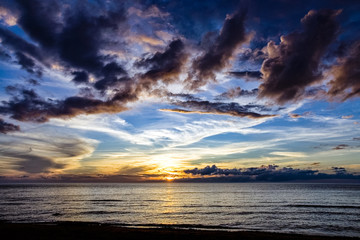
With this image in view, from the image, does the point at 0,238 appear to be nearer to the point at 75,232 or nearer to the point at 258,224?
the point at 75,232

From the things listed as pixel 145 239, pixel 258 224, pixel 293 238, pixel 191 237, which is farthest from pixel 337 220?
pixel 145 239

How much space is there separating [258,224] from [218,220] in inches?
295

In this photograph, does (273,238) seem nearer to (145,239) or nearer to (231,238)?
(231,238)

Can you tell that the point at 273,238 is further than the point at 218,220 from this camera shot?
No

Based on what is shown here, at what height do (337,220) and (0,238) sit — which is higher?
(0,238)

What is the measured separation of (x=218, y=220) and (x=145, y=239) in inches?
908

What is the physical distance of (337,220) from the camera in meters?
47.4

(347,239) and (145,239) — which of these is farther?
(347,239)

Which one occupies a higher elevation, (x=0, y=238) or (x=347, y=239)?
(x=0, y=238)

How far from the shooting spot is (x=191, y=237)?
2767cm

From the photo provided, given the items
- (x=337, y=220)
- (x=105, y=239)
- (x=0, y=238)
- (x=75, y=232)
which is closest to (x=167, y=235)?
(x=105, y=239)

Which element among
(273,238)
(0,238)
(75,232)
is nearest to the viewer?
(0,238)

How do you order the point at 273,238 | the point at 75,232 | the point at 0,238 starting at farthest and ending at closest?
1. the point at 75,232
2. the point at 273,238
3. the point at 0,238

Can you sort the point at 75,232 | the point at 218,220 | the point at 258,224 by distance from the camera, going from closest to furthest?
the point at 75,232
the point at 258,224
the point at 218,220
